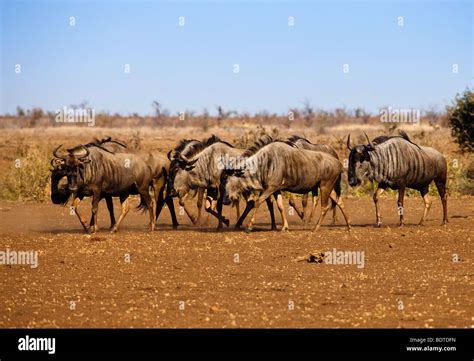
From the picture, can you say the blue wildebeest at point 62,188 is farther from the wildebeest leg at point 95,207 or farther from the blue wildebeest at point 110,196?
the wildebeest leg at point 95,207

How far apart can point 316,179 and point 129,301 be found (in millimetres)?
8400

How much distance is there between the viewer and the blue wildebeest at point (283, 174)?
19875mm

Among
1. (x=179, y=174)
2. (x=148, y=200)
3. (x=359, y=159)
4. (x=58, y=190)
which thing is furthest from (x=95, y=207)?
(x=359, y=159)

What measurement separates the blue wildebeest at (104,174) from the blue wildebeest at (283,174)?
1844mm

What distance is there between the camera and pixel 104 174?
19.7m

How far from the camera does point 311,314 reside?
11312mm

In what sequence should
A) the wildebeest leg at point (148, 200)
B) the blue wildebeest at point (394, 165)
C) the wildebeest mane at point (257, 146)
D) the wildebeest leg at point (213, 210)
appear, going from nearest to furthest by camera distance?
the wildebeest mane at point (257, 146)
the wildebeest leg at point (148, 200)
the wildebeest leg at point (213, 210)
the blue wildebeest at point (394, 165)

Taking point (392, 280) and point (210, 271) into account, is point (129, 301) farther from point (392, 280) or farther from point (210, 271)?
point (392, 280)

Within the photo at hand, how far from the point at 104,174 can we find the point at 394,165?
5.85 m

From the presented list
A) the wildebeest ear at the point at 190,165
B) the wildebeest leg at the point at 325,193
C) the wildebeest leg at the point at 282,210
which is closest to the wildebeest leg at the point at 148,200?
the wildebeest ear at the point at 190,165
